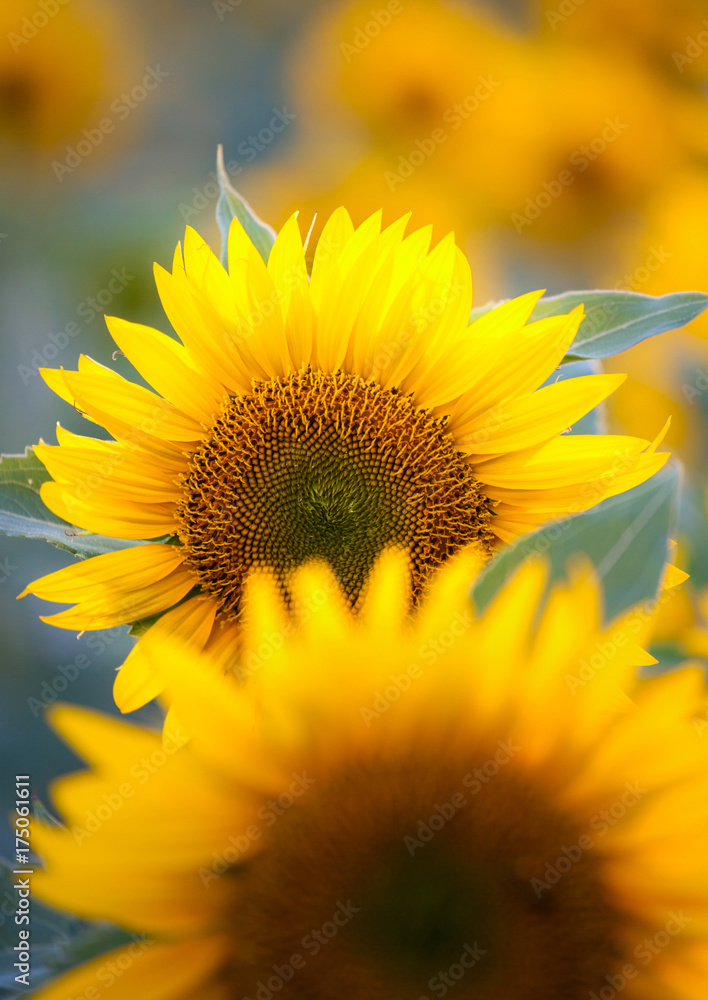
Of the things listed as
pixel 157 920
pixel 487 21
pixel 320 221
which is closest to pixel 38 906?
pixel 157 920

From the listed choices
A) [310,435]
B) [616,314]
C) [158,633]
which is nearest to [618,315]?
[616,314]

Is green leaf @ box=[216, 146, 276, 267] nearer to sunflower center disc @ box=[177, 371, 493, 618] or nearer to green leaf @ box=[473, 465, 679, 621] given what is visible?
sunflower center disc @ box=[177, 371, 493, 618]

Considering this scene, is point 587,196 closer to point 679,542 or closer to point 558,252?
point 558,252

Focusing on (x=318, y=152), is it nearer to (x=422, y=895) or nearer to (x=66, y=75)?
(x=66, y=75)

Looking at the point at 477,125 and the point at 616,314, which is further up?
the point at 477,125

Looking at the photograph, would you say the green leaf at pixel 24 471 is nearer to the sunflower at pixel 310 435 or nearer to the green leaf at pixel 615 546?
the sunflower at pixel 310 435

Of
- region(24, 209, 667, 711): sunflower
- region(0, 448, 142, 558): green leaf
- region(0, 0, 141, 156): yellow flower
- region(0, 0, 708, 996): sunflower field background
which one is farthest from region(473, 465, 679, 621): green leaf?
region(0, 0, 141, 156): yellow flower
